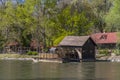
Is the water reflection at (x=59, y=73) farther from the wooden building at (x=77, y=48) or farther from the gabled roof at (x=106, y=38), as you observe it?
the gabled roof at (x=106, y=38)

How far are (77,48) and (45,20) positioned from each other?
17598 mm

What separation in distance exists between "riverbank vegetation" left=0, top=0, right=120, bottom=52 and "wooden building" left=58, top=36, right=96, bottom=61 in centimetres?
1220

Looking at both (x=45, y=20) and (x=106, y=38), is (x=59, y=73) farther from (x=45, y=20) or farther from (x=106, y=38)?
(x=106, y=38)

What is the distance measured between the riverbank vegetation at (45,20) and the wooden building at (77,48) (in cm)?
1220

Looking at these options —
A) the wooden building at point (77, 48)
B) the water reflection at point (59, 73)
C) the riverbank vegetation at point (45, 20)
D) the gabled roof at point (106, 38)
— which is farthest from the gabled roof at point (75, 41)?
the water reflection at point (59, 73)

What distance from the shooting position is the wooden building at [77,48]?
268 ft

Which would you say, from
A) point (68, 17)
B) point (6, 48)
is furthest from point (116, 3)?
point (6, 48)

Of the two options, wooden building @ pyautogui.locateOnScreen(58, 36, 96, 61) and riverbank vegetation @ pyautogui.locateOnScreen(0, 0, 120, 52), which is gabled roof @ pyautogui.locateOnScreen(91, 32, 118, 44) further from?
wooden building @ pyautogui.locateOnScreen(58, 36, 96, 61)

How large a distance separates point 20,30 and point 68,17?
13725 mm

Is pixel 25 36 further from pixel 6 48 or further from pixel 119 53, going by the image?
pixel 119 53

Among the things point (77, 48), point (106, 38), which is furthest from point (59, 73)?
point (106, 38)

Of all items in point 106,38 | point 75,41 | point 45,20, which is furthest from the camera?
point 106,38

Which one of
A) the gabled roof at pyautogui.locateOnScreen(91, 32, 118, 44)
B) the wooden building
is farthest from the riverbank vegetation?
the wooden building

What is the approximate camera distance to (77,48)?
82.9 m
